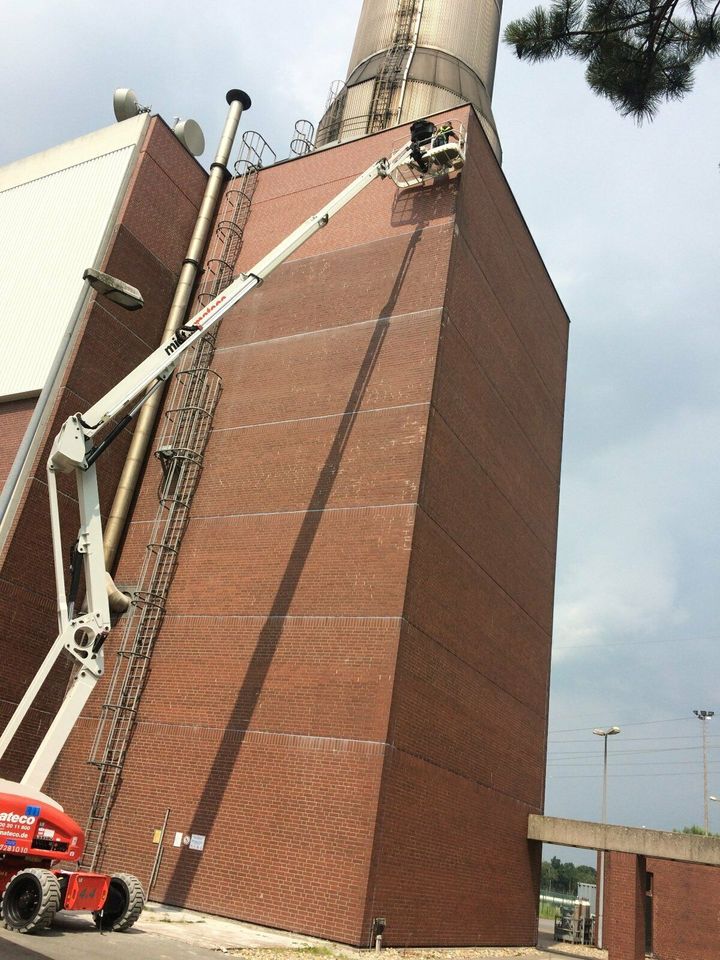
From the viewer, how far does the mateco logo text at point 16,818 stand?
1199 cm

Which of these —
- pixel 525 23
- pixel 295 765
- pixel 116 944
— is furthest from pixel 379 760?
pixel 525 23

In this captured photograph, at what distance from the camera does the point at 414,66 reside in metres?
31.8

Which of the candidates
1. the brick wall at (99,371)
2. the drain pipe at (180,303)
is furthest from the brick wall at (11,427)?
the drain pipe at (180,303)

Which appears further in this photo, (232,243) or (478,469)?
(232,243)

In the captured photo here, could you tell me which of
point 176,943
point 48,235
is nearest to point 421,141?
point 48,235

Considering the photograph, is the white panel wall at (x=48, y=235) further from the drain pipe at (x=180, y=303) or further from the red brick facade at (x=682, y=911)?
the red brick facade at (x=682, y=911)

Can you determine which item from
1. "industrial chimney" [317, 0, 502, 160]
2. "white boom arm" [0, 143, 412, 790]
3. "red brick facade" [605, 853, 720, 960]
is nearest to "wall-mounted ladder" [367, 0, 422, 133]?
"industrial chimney" [317, 0, 502, 160]

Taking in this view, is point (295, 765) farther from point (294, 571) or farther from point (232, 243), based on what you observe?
point (232, 243)

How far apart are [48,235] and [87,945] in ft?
70.6

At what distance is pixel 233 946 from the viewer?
45.0ft

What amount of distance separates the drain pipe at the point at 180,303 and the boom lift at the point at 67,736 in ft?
20.3

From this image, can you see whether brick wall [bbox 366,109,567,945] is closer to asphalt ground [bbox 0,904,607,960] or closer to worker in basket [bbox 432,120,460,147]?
worker in basket [bbox 432,120,460,147]

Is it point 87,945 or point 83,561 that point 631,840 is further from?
point 83,561

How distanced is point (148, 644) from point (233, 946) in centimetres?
879
